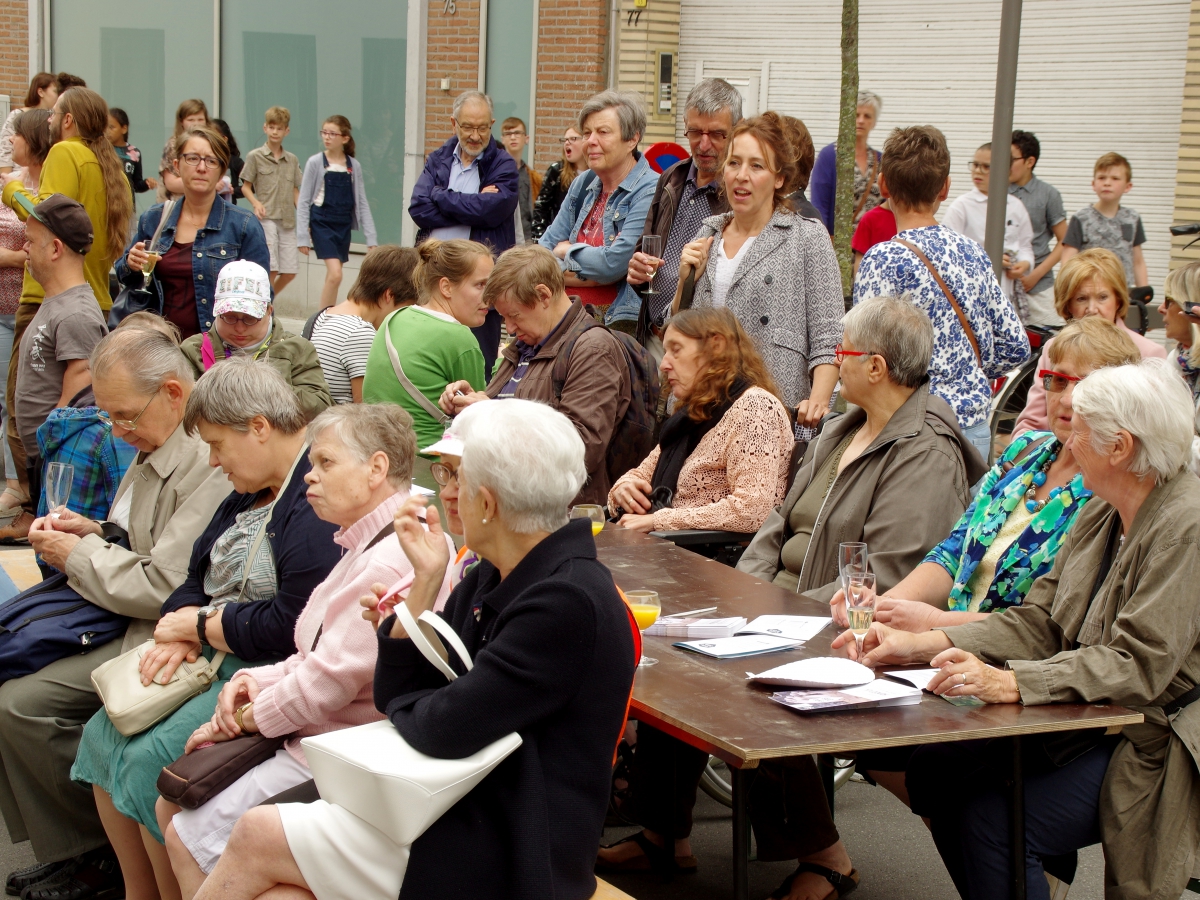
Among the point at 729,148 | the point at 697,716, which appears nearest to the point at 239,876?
the point at 697,716

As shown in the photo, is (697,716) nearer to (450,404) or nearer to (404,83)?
(450,404)

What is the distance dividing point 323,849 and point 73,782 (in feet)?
5.41

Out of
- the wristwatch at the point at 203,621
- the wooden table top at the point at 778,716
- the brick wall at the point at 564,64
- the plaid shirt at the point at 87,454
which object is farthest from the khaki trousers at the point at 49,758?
the brick wall at the point at 564,64

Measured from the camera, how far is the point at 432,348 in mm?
5195

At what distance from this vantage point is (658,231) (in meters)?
5.95

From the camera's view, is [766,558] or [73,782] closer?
[73,782]

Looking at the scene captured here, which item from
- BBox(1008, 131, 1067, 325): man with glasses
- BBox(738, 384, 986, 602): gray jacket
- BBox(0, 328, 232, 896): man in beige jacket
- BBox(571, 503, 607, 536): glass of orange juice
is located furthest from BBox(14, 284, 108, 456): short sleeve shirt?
BBox(1008, 131, 1067, 325): man with glasses

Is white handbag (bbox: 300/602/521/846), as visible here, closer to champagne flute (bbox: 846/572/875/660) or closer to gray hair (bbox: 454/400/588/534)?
gray hair (bbox: 454/400/588/534)

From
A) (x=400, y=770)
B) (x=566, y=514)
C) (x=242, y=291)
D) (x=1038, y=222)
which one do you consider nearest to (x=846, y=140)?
(x=1038, y=222)

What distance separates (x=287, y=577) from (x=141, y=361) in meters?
1.08

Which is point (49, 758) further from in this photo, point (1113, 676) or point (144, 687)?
point (1113, 676)

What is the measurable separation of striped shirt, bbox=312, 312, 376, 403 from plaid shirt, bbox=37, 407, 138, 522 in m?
1.34

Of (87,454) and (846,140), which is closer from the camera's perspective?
(87,454)

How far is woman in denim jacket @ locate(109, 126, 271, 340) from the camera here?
6.38 metres
